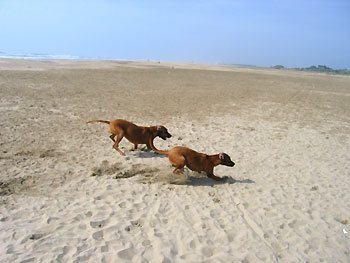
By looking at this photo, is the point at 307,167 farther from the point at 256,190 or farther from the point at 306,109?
the point at 306,109

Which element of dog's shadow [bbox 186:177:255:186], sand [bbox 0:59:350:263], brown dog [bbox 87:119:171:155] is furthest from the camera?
brown dog [bbox 87:119:171:155]

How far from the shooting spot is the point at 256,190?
19.9 feet

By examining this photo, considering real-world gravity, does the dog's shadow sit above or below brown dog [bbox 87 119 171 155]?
below

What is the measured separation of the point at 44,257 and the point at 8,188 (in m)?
2.44

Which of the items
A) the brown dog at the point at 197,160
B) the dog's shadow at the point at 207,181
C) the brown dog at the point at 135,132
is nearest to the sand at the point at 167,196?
the dog's shadow at the point at 207,181

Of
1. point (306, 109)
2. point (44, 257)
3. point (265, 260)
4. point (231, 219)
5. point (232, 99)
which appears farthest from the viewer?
point (232, 99)

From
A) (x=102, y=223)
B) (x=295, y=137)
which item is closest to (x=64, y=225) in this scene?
(x=102, y=223)

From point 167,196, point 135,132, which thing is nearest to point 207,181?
point 167,196

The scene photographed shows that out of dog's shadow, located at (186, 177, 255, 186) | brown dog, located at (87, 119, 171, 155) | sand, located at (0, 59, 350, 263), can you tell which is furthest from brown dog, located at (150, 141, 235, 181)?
brown dog, located at (87, 119, 171, 155)

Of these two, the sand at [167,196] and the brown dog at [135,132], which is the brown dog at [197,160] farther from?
the brown dog at [135,132]

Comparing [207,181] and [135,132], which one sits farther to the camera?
[135,132]

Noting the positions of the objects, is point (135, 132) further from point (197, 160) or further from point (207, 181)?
point (207, 181)

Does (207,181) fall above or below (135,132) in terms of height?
below

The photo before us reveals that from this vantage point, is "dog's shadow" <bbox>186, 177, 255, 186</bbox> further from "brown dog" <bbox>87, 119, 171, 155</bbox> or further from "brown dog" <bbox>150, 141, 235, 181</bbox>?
"brown dog" <bbox>87, 119, 171, 155</bbox>
